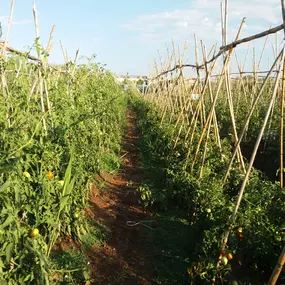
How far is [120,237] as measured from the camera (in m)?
3.78

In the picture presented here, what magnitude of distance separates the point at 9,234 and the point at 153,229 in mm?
2181

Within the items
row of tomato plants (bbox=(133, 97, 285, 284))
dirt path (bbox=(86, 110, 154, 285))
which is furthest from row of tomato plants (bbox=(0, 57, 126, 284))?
row of tomato plants (bbox=(133, 97, 285, 284))

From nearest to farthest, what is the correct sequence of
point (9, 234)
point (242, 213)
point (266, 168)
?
point (9, 234) → point (242, 213) → point (266, 168)

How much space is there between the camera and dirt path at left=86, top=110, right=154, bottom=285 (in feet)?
10.1

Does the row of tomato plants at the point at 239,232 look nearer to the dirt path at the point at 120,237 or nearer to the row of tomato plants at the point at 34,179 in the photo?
the dirt path at the point at 120,237

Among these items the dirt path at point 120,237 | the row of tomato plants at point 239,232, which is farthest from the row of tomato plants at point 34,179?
the row of tomato plants at point 239,232

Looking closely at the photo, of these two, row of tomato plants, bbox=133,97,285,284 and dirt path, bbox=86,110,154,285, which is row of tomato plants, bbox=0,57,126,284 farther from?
row of tomato plants, bbox=133,97,285,284

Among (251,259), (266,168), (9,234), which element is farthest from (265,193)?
(266,168)

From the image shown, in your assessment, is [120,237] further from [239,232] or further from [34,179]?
[239,232]

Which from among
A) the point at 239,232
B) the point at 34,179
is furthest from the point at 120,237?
the point at 239,232

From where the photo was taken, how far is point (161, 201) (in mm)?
4398

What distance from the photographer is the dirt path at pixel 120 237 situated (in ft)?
10.1

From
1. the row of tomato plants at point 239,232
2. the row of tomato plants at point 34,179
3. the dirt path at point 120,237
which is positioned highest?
the row of tomato plants at point 34,179

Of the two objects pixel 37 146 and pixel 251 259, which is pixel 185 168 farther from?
pixel 37 146
